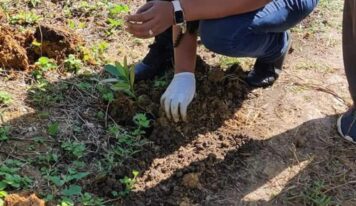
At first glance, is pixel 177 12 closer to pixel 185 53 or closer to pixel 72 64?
pixel 185 53

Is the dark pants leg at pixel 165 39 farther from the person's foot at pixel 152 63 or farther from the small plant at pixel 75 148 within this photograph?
the small plant at pixel 75 148

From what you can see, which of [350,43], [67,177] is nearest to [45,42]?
[67,177]

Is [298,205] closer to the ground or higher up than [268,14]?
closer to the ground

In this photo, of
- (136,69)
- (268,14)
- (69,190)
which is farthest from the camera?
(136,69)

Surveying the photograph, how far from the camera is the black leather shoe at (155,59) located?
246 centimetres

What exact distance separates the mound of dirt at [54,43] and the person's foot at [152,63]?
1.01ft

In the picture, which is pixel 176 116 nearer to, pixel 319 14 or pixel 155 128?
pixel 155 128

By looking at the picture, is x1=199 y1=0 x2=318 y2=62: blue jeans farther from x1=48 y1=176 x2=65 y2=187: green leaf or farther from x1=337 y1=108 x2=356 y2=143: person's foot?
x1=48 y1=176 x2=65 y2=187: green leaf

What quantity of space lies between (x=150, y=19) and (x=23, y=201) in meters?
0.68

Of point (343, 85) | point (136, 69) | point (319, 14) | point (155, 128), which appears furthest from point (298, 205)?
point (319, 14)

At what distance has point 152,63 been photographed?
8.09 feet

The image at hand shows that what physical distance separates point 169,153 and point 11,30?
3.23 feet

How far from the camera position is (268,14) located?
2.12 m

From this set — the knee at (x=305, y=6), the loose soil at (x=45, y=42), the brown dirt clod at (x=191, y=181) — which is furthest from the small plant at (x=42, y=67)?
the knee at (x=305, y=6)
